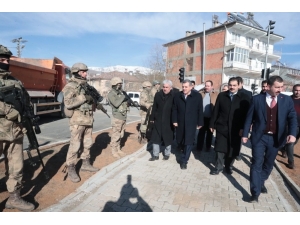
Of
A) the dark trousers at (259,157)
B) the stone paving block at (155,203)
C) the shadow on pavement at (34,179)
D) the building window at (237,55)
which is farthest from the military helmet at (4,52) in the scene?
the building window at (237,55)

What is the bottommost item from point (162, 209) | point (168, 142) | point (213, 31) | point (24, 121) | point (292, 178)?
point (292, 178)

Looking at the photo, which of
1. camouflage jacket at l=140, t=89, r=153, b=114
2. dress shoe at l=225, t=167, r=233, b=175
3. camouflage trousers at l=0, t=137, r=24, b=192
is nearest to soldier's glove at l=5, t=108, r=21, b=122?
camouflage trousers at l=0, t=137, r=24, b=192

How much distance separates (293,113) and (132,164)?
10.6ft

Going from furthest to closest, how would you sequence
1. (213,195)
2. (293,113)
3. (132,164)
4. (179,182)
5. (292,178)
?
(132,164) < (292,178) < (179,182) < (213,195) < (293,113)

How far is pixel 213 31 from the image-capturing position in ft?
108

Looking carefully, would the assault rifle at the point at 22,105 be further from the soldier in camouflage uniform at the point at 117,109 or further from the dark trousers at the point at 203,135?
the dark trousers at the point at 203,135

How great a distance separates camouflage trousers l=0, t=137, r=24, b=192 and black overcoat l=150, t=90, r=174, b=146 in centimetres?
285

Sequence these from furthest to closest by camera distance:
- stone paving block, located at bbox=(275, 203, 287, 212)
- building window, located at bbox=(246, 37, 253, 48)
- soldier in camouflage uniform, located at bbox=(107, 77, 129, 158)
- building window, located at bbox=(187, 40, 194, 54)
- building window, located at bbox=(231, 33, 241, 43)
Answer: building window, located at bbox=(187, 40, 194, 54)
building window, located at bbox=(246, 37, 253, 48)
building window, located at bbox=(231, 33, 241, 43)
soldier in camouflage uniform, located at bbox=(107, 77, 129, 158)
stone paving block, located at bbox=(275, 203, 287, 212)

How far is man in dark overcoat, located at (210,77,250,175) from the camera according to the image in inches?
159

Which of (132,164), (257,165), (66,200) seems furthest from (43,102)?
(257,165)

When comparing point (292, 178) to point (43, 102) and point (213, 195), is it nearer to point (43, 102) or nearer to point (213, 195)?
point (213, 195)

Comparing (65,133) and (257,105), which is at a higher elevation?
(257,105)

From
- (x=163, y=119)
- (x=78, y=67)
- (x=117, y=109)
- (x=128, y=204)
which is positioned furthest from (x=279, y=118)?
(x=78, y=67)

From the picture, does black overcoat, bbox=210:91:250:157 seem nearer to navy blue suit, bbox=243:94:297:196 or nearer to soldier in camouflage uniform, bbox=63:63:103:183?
navy blue suit, bbox=243:94:297:196
